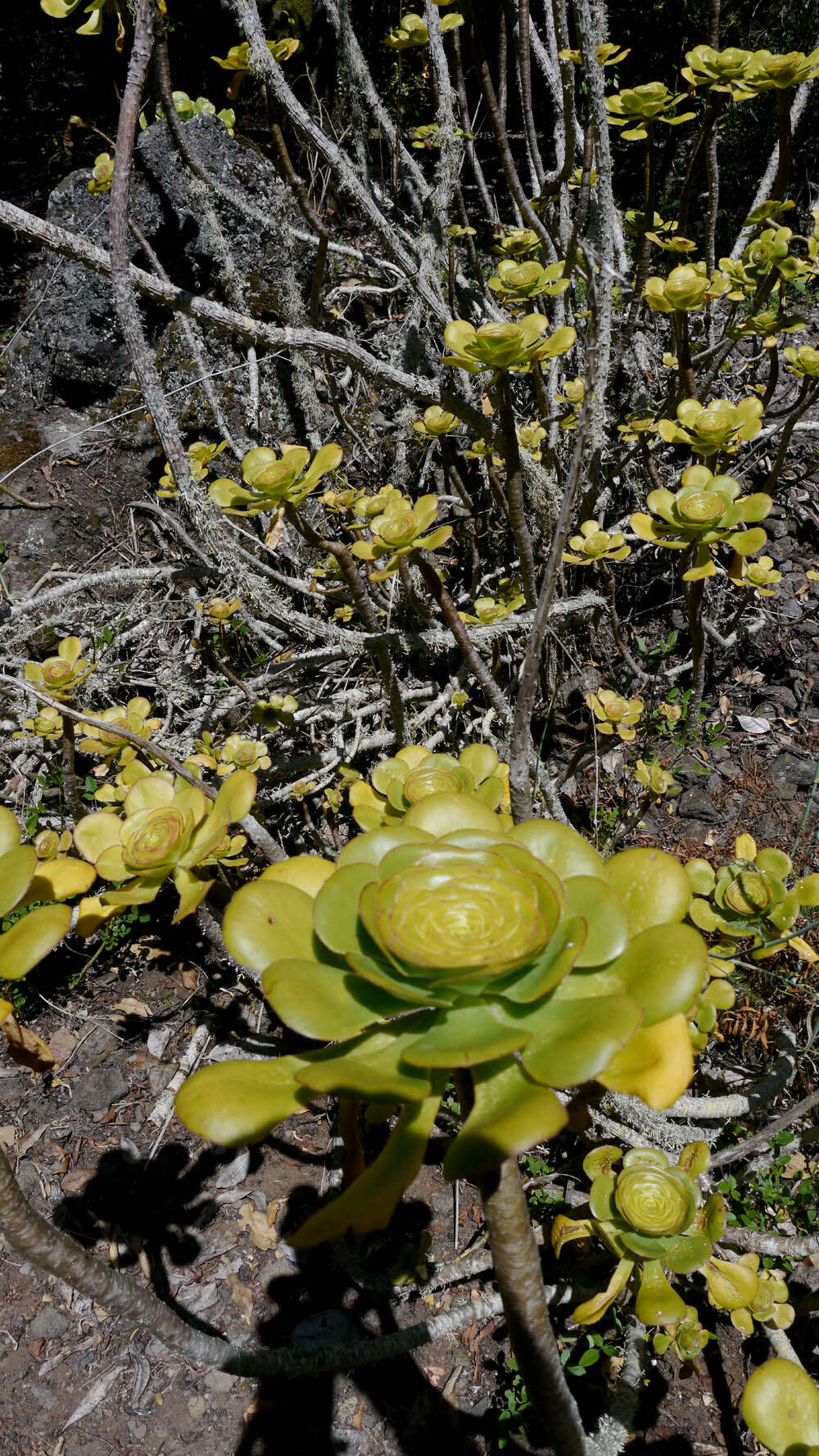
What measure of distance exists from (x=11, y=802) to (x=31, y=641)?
1.88 feet

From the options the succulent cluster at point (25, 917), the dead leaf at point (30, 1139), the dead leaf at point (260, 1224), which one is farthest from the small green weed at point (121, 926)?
the succulent cluster at point (25, 917)

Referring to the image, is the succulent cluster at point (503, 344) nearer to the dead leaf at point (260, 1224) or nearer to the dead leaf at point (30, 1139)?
the dead leaf at point (260, 1224)

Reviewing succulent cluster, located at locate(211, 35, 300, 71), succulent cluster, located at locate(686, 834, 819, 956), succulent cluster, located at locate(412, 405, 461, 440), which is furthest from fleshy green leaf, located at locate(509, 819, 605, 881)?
succulent cluster, located at locate(211, 35, 300, 71)

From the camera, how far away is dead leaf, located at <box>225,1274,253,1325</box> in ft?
5.22

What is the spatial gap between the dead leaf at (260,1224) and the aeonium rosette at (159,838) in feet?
3.40

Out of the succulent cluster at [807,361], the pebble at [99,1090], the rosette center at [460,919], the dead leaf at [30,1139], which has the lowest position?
the pebble at [99,1090]

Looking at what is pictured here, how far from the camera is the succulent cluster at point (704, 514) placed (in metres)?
1.52

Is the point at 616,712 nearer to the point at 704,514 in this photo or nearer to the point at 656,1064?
the point at 704,514

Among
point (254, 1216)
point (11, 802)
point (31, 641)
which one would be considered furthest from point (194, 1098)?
point (31, 641)

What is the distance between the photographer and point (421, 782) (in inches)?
37.8

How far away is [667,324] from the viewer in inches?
128

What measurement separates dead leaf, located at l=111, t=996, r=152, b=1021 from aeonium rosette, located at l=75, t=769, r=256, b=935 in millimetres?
1208

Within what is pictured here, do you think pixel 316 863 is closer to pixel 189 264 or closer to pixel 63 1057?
pixel 63 1057

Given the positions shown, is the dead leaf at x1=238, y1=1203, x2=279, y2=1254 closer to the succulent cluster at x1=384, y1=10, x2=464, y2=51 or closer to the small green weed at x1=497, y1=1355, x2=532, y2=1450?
the small green weed at x1=497, y1=1355, x2=532, y2=1450
